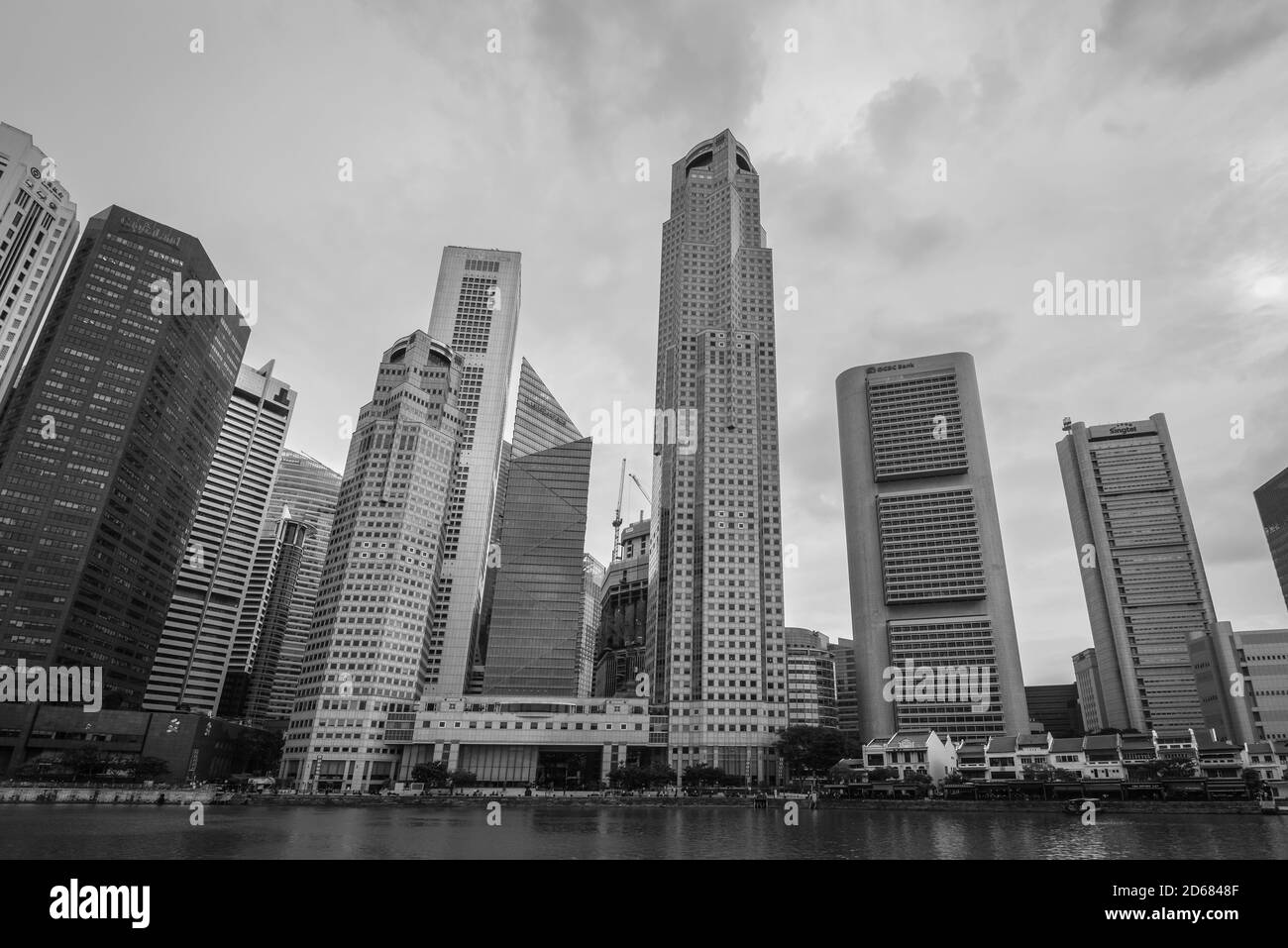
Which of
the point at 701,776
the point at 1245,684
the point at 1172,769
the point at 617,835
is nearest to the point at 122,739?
the point at 701,776

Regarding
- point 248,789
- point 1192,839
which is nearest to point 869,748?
point 1192,839

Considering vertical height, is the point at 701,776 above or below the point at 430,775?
above

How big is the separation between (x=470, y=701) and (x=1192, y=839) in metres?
127

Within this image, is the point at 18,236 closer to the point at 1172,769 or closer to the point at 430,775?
the point at 430,775

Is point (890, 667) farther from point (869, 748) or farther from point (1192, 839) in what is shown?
point (1192, 839)

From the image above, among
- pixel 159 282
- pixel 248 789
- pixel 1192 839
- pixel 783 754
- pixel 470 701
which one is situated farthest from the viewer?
pixel 159 282

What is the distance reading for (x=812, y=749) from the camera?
459ft

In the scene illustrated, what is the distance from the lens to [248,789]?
433 feet

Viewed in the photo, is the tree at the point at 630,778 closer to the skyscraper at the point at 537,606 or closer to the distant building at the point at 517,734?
the distant building at the point at 517,734

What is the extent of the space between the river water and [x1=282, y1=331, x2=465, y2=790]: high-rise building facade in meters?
53.6

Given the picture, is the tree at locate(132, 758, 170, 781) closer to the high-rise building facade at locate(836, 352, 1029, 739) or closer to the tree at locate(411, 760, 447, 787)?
the tree at locate(411, 760, 447, 787)

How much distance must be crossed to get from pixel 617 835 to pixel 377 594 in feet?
373


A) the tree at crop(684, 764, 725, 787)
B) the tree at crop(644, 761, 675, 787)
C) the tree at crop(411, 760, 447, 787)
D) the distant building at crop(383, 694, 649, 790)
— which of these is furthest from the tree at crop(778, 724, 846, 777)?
the tree at crop(411, 760, 447, 787)

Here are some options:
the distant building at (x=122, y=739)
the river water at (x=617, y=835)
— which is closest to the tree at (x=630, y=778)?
the river water at (x=617, y=835)
